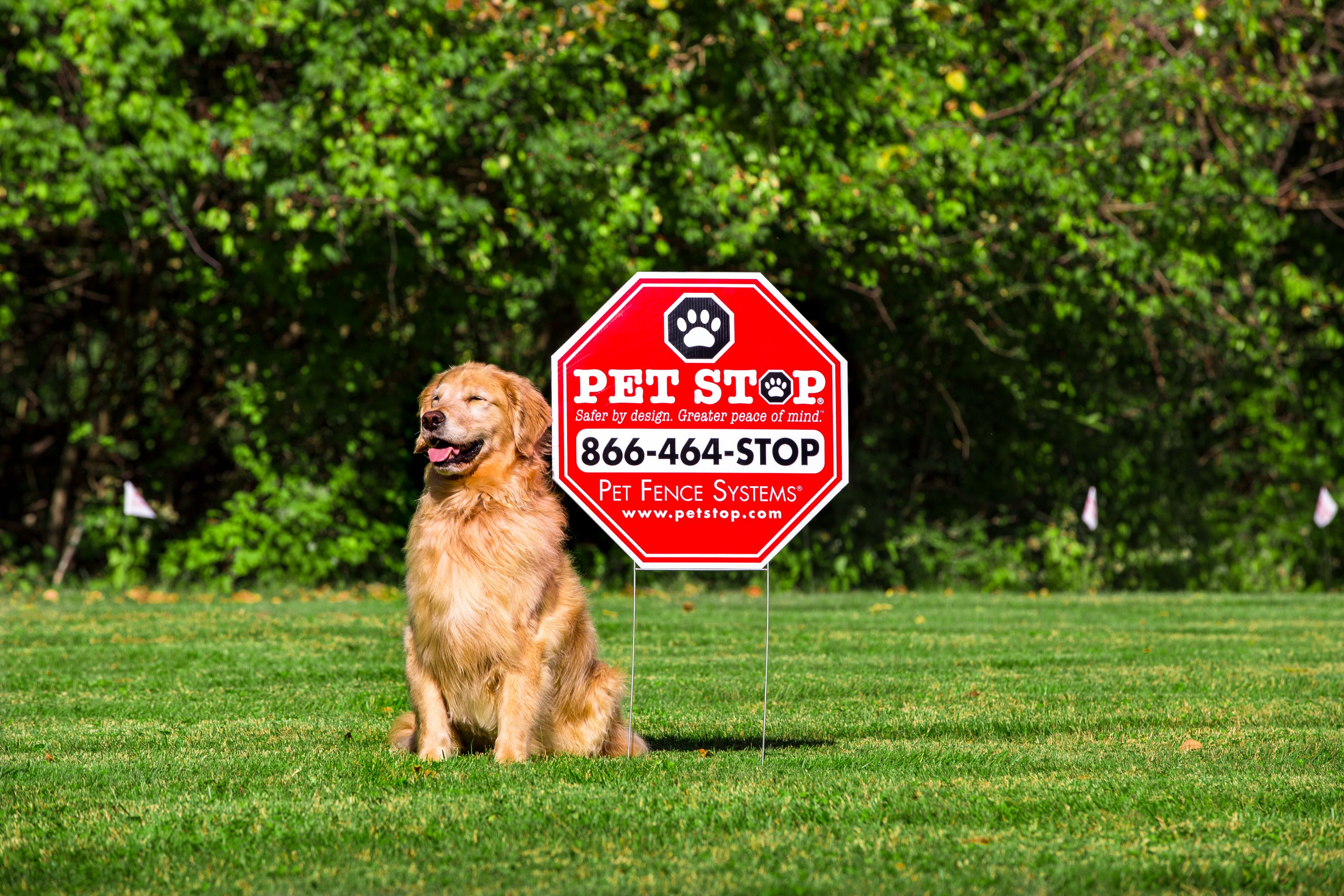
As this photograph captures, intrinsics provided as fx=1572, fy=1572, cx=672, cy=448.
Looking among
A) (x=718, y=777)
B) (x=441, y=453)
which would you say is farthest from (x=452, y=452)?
(x=718, y=777)

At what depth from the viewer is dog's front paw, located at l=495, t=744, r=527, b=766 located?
20.0 feet

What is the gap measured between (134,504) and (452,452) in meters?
10.5

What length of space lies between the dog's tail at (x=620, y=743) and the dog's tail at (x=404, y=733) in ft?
2.58

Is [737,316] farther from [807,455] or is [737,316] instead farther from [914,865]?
[914,865]

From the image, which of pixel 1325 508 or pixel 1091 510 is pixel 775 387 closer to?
pixel 1091 510

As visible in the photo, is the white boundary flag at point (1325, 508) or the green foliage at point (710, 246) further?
the white boundary flag at point (1325, 508)

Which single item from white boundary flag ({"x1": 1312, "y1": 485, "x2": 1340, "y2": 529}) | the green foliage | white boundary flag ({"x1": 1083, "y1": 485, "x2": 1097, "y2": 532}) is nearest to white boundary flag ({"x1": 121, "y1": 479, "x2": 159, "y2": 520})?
the green foliage

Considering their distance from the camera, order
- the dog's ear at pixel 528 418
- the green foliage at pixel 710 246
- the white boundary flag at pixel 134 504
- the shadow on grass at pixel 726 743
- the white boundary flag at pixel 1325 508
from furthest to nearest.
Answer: the white boundary flag at pixel 1325 508 → the white boundary flag at pixel 134 504 → the green foliage at pixel 710 246 → the shadow on grass at pixel 726 743 → the dog's ear at pixel 528 418

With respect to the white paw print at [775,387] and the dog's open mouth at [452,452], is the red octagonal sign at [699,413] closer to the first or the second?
the white paw print at [775,387]

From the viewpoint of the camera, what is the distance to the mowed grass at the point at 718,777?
4402 millimetres

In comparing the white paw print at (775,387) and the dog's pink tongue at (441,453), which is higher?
the white paw print at (775,387)

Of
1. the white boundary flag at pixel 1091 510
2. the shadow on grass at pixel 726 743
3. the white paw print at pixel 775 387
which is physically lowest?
the shadow on grass at pixel 726 743

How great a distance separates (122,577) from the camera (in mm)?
16125

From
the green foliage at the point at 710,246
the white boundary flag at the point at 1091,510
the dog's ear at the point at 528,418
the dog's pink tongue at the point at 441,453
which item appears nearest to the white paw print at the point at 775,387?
the dog's ear at the point at 528,418
